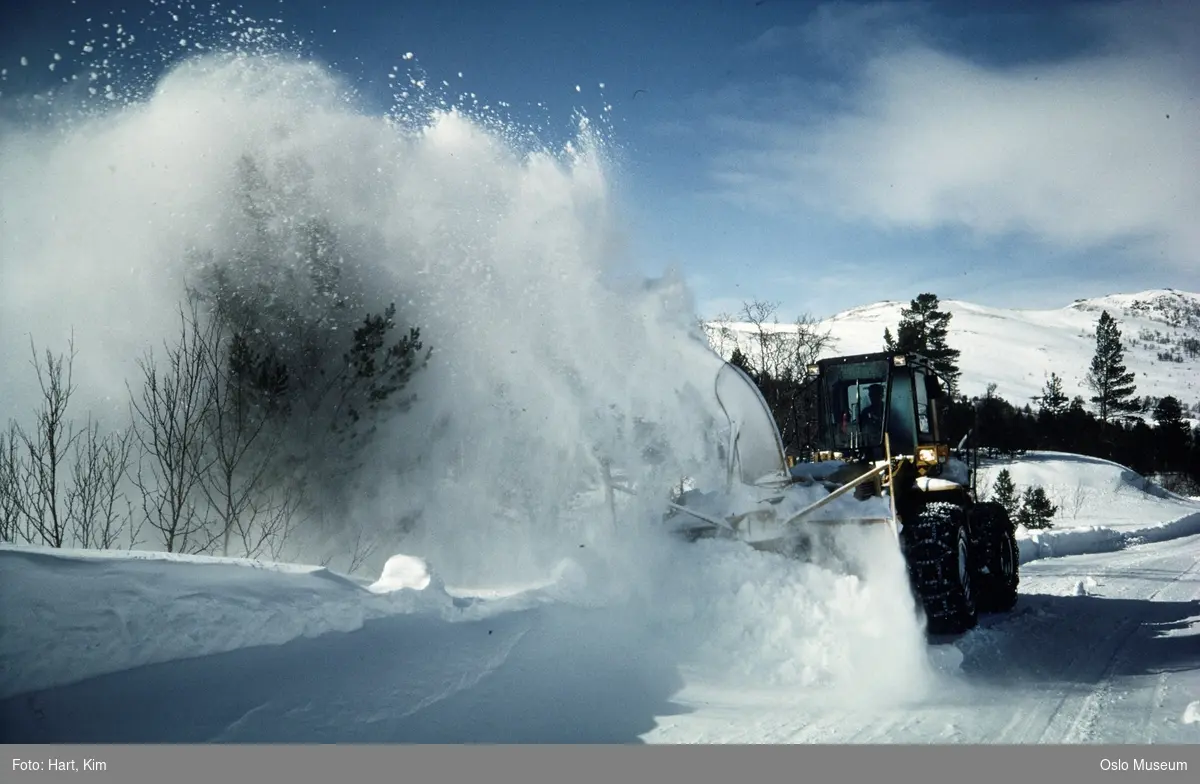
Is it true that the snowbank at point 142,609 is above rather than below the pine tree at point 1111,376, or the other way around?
below

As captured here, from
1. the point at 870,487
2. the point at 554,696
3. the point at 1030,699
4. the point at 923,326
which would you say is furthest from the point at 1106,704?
the point at 923,326

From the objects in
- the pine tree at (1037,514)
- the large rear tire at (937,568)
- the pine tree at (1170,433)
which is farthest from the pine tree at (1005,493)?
the large rear tire at (937,568)

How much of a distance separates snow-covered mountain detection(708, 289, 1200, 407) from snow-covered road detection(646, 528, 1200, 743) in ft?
9.44

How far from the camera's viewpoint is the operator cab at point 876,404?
25.5 ft

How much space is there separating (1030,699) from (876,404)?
12.0ft

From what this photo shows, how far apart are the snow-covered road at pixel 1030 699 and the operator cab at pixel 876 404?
2.05 metres

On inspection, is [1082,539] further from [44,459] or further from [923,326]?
[44,459]

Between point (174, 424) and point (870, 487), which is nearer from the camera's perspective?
point (870, 487)

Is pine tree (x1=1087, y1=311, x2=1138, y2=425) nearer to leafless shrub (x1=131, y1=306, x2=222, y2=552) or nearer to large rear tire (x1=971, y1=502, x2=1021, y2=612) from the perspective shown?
large rear tire (x1=971, y1=502, x2=1021, y2=612)

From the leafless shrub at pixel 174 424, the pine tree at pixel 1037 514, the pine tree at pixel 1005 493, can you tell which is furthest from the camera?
the pine tree at pixel 1005 493

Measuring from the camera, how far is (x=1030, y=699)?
4863 mm

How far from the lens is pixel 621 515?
658 cm

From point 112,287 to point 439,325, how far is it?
372 cm

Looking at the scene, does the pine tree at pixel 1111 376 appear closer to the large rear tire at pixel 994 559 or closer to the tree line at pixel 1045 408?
the tree line at pixel 1045 408
